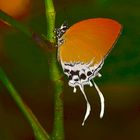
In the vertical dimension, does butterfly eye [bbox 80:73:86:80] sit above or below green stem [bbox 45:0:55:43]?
below

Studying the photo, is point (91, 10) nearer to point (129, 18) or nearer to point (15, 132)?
point (129, 18)

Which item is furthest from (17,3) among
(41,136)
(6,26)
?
(41,136)

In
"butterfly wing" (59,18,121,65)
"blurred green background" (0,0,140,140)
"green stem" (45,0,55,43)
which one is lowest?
"blurred green background" (0,0,140,140)

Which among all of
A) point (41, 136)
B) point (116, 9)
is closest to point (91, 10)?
point (116, 9)

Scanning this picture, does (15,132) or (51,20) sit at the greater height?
(51,20)
